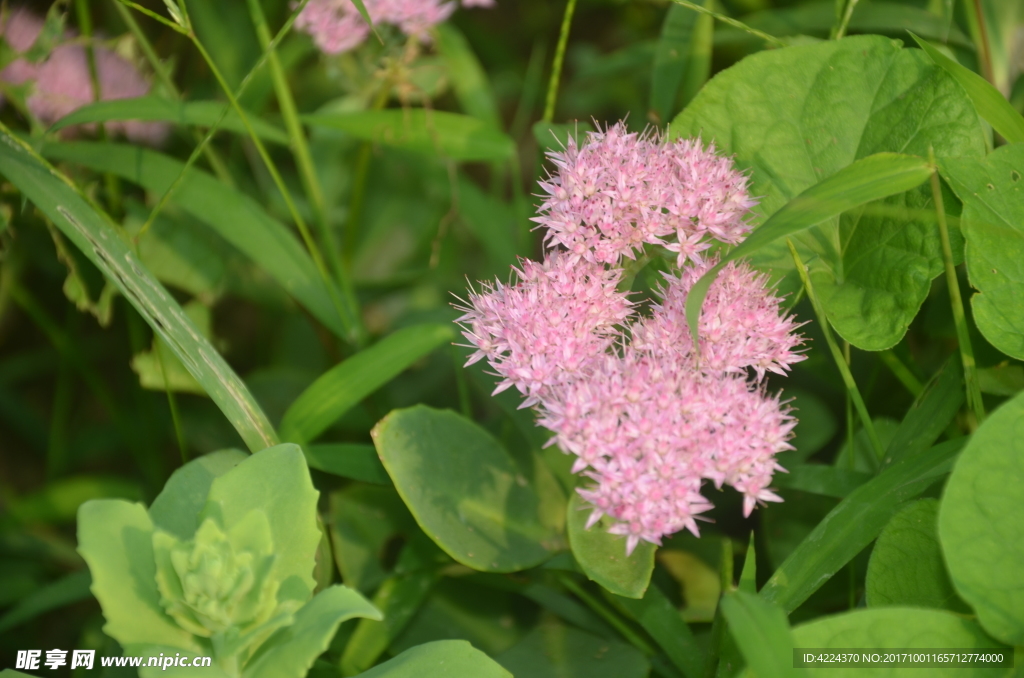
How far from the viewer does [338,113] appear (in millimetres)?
1544

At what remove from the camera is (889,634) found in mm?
850

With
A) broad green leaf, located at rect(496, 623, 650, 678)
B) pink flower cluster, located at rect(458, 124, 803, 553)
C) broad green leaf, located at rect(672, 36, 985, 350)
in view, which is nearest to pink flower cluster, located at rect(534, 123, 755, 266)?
pink flower cluster, located at rect(458, 124, 803, 553)

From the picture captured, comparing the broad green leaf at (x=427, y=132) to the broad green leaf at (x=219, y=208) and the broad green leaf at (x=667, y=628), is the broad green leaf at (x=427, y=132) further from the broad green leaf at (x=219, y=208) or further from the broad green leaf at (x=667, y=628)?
the broad green leaf at (x=667, y=628)

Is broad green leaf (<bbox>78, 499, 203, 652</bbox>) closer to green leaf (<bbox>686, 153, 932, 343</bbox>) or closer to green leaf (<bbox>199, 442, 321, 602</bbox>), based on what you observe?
green leaf (<bbox>199, 442, 321, 602</bbox>)

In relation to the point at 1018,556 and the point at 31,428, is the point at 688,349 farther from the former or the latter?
the point at 31,428

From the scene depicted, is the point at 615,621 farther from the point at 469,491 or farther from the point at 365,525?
the point at 365,525

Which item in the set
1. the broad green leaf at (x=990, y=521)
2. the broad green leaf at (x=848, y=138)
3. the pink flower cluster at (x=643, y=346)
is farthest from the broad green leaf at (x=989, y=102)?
the broad green leaf at (x=990, y=521)

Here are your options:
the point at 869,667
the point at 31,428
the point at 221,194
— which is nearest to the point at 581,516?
the point at 869,667

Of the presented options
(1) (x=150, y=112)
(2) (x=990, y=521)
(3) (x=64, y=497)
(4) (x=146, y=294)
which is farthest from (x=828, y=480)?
(3) (x=64, y=497)

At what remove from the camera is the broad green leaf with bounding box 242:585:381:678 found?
0.80 metres

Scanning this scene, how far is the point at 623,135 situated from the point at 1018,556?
680 millimetres

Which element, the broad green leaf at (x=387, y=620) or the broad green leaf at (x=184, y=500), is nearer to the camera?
the broad green leaf at (x=184, y=500)

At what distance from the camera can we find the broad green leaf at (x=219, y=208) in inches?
55.4

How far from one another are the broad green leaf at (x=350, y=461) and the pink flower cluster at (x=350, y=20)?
0.83m
